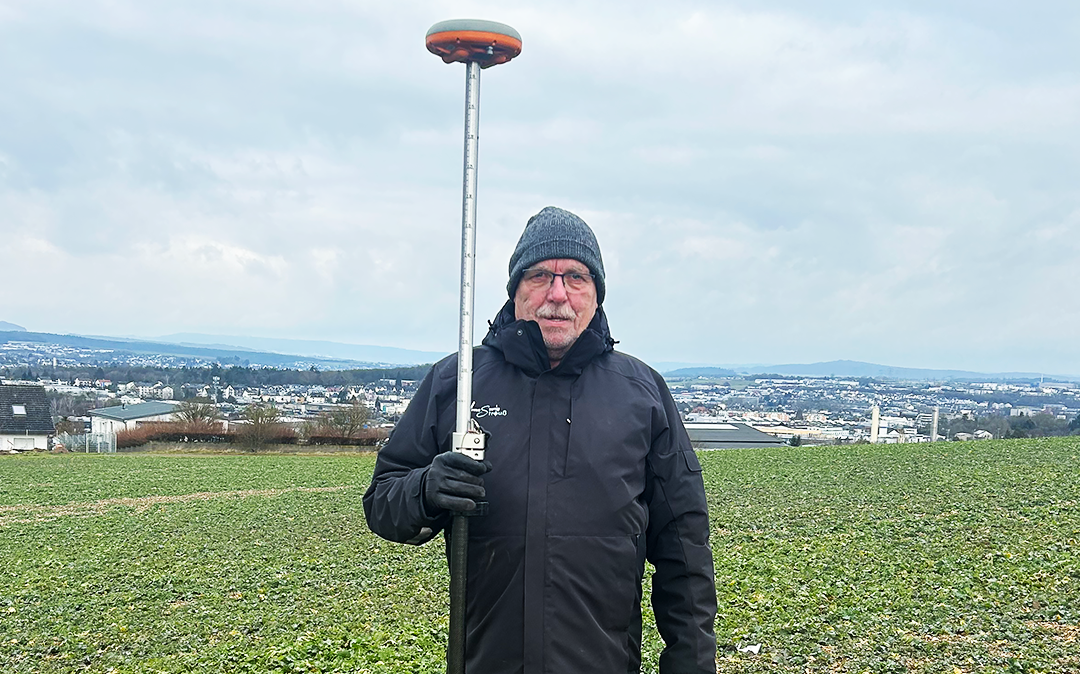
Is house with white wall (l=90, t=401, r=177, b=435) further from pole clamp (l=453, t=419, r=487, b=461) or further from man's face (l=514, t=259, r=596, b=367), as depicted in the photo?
pole clamp (l=453, t=419, r=487, b=461)

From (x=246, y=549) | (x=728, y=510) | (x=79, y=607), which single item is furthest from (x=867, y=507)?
(x=79, y=607)

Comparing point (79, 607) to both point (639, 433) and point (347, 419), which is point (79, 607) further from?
point (347, 419)

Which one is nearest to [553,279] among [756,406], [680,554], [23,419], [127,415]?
[680,554]

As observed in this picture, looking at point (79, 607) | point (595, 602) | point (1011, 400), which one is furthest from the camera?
point (1011, 400)

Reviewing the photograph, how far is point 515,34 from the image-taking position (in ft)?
10.1

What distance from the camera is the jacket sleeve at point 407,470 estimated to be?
2959 millimetres

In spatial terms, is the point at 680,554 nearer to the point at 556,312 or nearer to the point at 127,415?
the point at 556,312

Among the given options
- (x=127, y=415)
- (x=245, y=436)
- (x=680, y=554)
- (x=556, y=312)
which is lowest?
(x=127, y=415)

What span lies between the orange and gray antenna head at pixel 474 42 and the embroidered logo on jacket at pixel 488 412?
119 cm

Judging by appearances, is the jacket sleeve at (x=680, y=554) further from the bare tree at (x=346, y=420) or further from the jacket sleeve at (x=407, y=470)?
the bare tree at (x=346, y=420)

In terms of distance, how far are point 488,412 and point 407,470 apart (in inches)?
14.7

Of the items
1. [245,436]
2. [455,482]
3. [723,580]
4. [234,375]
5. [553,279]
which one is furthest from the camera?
[234,375]

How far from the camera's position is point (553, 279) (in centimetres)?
316

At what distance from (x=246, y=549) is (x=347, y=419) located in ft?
114
